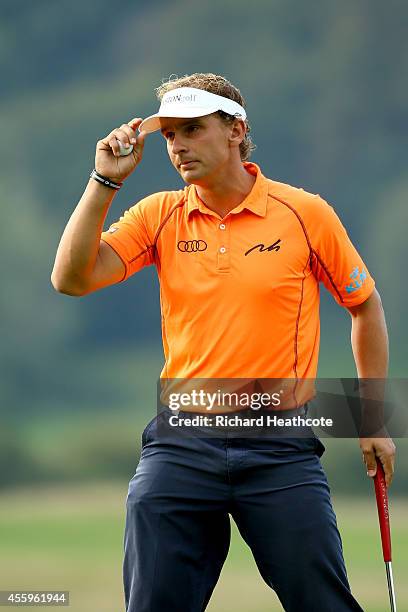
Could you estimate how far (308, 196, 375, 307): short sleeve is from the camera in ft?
10.6

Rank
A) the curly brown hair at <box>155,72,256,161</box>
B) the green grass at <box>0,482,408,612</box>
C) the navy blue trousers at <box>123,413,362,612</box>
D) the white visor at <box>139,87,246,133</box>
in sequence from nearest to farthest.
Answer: the navy blue trousers at <box>123,413,362,612</box>
the white visor at <box>139,87,246,133</box>
the curly brown hair at <box>155,72,256,161</box>
the green grass at <box>0,482,408,612</box>

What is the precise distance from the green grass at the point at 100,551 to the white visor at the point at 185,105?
8.81 ft

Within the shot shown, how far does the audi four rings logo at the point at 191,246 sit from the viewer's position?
10.6ft

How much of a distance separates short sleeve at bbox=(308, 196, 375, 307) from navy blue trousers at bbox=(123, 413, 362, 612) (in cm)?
47

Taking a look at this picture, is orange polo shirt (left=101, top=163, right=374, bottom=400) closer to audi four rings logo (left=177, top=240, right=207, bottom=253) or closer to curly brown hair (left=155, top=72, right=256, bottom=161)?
audi four rings logo (left=177, top=240, right=207, bottom=253)

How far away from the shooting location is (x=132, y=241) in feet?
10.8

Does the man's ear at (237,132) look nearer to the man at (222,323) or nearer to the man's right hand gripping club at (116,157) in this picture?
the man at (222,323)

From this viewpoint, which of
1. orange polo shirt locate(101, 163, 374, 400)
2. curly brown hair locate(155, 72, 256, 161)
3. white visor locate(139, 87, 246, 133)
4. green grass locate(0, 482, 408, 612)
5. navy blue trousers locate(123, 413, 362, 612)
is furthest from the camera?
green grass locate(0, 482, 408, 612)

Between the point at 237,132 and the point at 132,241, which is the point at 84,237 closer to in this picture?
the point at 132,241

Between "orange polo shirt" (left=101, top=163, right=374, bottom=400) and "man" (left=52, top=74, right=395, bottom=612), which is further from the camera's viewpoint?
"orange polo shirt" (left=101, top=163, right=374, bottom=400)

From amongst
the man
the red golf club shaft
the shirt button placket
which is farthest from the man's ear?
the red golf club shaft

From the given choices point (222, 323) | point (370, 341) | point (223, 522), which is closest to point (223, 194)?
point (222, 323)

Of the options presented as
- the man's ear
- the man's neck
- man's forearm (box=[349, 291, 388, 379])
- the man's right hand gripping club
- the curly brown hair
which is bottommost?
man's forearm (box=[349, 291, 388, 379])
